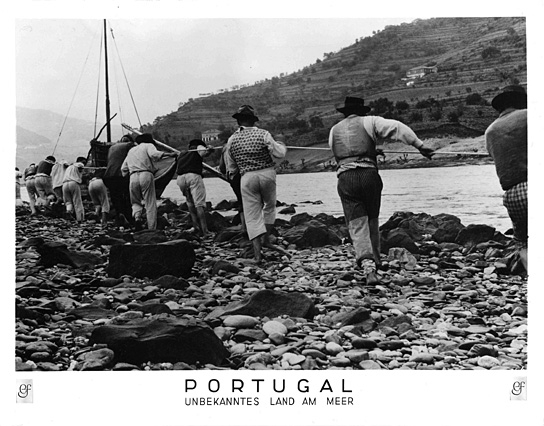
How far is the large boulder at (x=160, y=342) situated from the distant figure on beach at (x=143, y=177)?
9.76 feet

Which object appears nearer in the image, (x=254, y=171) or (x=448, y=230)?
(x=254, y=171)

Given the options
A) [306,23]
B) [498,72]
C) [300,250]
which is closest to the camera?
[306,23]

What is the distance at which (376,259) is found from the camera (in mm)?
6266

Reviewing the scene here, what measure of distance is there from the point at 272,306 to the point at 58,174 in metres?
3.56

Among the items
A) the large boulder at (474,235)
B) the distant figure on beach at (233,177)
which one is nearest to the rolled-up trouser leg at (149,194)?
the distant figure on beach at (233,177)

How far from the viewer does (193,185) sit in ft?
27.0

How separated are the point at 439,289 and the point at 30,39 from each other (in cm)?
419

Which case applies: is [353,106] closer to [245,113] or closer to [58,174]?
[245,113]

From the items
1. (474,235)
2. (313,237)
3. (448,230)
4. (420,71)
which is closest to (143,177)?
(313,237)

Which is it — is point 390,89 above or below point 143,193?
above

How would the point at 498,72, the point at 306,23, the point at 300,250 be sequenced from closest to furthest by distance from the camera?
the point at 306,23 → the point at 498,72 → the point at 300,250

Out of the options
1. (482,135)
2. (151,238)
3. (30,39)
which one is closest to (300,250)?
(151,238)

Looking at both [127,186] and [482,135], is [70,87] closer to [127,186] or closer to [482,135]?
[127,186]

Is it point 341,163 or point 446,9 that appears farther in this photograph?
point 341,163
